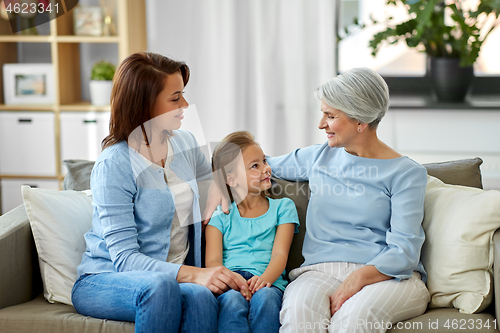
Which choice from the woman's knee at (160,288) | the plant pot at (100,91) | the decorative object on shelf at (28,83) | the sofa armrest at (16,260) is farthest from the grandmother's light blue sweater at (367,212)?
the decorative object on shelf at (28,83)

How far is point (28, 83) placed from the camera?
2.96 meters

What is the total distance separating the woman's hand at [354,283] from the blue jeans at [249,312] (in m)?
0.16

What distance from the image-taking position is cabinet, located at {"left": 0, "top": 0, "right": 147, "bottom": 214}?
2848 mm

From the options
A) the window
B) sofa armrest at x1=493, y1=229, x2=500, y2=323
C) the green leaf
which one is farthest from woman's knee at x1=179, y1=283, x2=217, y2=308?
the window

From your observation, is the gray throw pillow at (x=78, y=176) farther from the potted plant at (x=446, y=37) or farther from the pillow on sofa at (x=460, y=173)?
the potted plant at (x=446, y=37)

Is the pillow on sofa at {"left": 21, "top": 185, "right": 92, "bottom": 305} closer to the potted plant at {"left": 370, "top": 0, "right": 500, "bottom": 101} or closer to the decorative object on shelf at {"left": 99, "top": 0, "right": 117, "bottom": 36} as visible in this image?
the decorative object on shelf at {"left": 99, "top": 0, "right": 117, "bottom": 36}

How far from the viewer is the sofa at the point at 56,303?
4.53 ft

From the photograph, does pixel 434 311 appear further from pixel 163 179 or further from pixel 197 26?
pixel 197 26

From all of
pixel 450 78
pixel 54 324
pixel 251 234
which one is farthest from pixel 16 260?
pixel 450 78

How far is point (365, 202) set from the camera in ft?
5.09

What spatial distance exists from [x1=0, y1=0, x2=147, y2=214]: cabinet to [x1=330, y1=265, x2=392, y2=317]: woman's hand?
6.27ft

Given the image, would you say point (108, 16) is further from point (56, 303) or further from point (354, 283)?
point (354, 283)

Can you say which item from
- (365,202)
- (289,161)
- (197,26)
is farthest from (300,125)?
(365,202)

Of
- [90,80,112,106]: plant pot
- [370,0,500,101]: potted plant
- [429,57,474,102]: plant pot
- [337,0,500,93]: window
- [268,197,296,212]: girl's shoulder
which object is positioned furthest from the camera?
[337,0,500,93]: window
